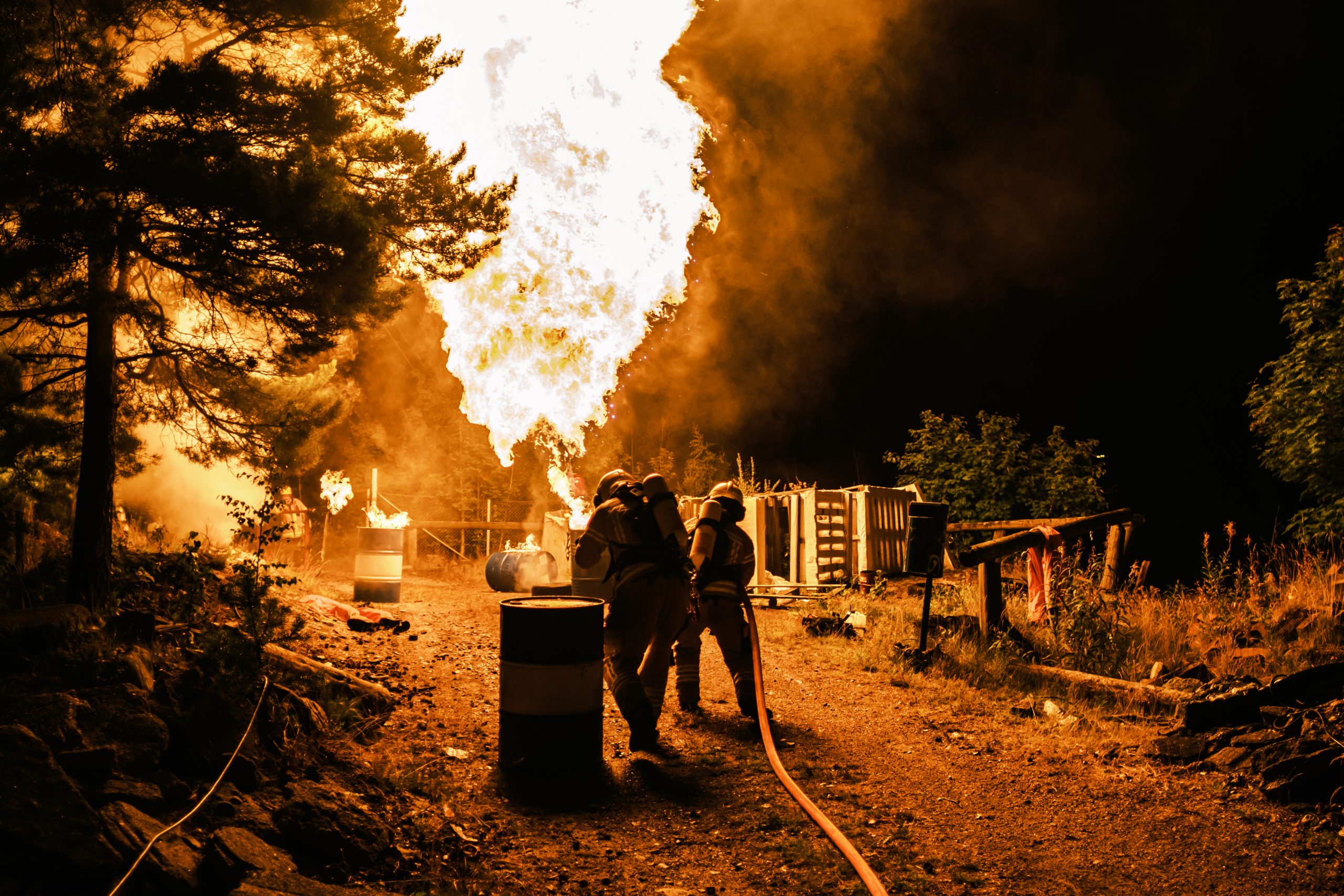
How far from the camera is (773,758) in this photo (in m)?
4.98

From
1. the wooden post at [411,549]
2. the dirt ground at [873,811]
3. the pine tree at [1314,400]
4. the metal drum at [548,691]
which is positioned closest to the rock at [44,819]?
the dirt ground at [873,811]

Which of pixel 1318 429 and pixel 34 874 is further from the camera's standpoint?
pixel 1318 429

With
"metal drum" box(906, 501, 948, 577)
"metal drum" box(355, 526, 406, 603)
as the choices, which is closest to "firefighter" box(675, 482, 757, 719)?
"metal drum" box(906, 501, 948, 577)

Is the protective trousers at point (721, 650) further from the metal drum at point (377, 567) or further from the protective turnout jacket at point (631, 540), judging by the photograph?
the metal drum at point (377, 567)

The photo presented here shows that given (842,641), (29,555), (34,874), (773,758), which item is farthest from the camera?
(842,641)

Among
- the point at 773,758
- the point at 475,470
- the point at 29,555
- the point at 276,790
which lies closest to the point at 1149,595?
the point at 773,758

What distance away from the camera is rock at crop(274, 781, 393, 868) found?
3684mm

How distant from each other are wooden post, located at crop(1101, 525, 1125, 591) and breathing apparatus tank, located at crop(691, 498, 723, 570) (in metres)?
5.14

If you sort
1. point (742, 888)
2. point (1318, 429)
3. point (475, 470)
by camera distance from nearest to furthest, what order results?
point (742, 888) → point (1318, 429) → point (475, 470)

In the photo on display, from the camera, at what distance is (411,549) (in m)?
23.0

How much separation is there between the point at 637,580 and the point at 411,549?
60.0 ft

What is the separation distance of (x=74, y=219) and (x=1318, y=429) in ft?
75.0

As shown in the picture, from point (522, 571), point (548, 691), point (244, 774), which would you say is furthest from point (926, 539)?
point (522, 571)

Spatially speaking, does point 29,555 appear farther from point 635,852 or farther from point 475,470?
point 475,470
